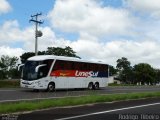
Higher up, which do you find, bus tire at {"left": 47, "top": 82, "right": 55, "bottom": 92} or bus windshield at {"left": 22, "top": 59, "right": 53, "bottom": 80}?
bus windshield at {"left": 22, "top": 59, "right": 53, "bottom": 80}

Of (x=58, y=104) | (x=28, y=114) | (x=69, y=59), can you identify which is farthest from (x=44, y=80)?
(x=28, y=114)

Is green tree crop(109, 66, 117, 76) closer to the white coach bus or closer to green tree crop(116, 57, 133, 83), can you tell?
green tree crop(116, 57, 133, 83)

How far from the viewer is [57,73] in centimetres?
3806

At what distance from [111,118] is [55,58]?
2295 cm

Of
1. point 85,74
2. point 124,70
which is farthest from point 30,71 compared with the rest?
point 124,70

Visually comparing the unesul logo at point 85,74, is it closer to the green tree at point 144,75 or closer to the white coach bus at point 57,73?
the white coach bus at point 57,73

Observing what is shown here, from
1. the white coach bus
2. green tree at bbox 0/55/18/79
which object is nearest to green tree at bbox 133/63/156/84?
green tree at bbox 0/55/18/79

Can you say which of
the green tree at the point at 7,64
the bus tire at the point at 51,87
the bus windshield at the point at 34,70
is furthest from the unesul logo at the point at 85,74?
the green tree at the point at 7,64

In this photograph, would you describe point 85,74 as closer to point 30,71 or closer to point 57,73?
point 57,73

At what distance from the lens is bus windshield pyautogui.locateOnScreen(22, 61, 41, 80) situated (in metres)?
36.7

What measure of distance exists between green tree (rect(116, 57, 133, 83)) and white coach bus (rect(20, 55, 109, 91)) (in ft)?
378

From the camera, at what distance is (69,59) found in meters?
39.5

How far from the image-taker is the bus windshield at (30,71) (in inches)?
1444

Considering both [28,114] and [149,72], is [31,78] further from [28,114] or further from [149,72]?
[149,72]
